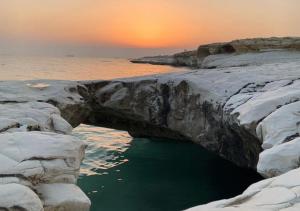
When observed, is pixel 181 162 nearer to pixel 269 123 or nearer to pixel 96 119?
pixel 96 119

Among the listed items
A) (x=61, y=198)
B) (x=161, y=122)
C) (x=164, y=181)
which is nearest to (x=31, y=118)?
(x=61, y=198)

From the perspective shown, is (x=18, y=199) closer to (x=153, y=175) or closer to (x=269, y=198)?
(x=269, y=198)

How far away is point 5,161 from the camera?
262 inches

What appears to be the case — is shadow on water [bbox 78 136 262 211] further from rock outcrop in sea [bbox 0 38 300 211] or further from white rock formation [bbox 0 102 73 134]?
white rock formation [bbox 0 102 73 134]

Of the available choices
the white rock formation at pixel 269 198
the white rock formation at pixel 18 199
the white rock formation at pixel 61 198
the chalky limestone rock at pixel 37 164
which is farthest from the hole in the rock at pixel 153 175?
the white rock formation at pixel 269 198

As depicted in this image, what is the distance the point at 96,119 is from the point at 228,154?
678cm

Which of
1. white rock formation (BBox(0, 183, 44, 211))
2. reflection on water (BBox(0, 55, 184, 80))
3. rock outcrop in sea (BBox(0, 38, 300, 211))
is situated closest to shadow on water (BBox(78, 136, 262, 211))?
rock outcrop in sea (BBox(0, 38, 300, 211))

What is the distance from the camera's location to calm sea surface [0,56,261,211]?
10.7m

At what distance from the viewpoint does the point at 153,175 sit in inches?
520

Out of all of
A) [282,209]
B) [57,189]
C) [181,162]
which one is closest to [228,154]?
[181,162]

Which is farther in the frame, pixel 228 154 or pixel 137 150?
pixel 137 150

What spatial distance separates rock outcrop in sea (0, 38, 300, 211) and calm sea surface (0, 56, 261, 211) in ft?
3.31

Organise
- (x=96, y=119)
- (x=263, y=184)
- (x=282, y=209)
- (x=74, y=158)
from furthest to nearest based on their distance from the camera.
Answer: (x=96, y=119)
(x=74, y=158)
(x=263, y=184)
(x=282, y=209)

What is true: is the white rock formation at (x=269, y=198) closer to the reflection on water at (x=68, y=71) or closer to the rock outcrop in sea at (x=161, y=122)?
the rock outcrop in sea at (x=161, y=122)
